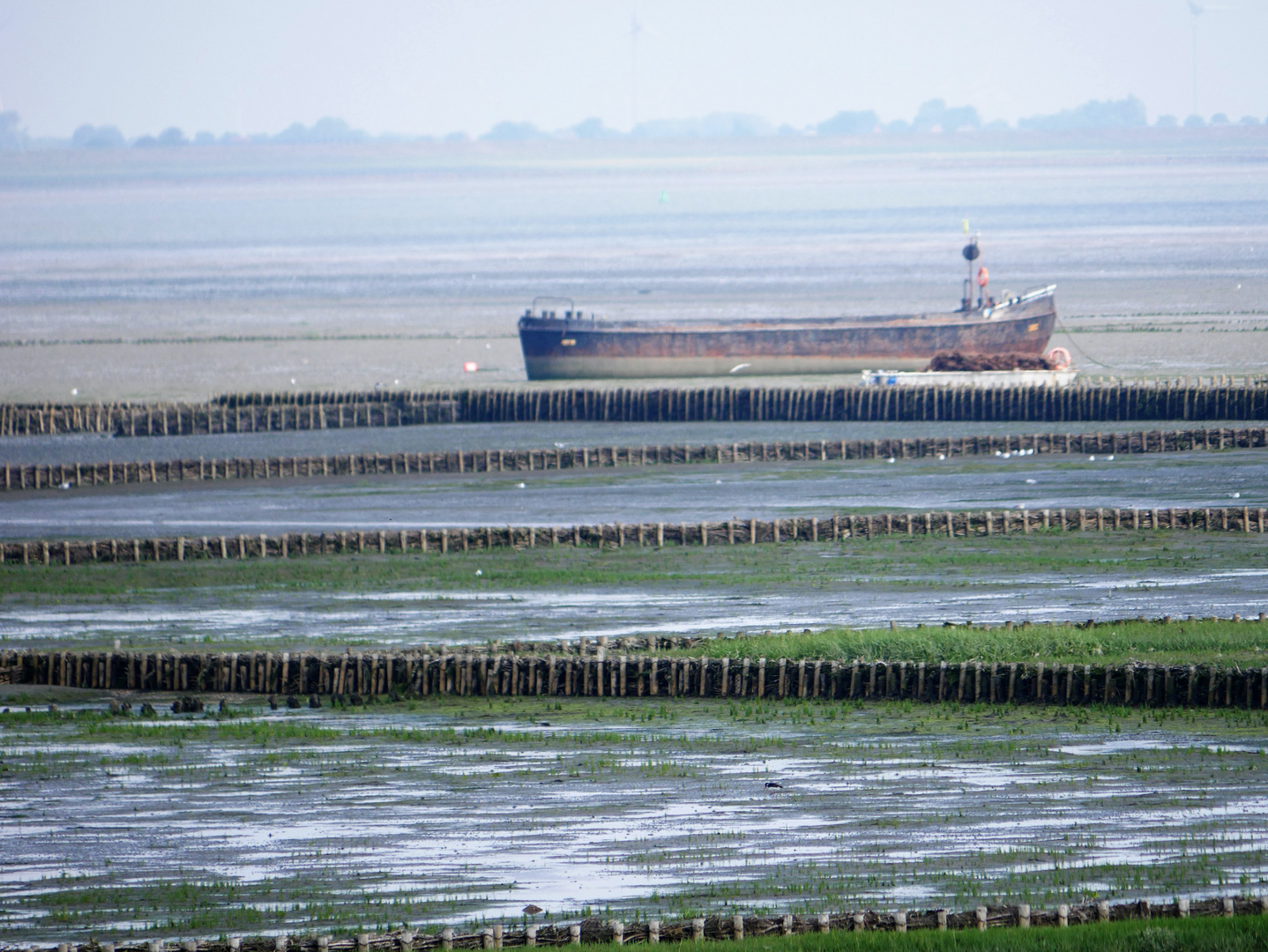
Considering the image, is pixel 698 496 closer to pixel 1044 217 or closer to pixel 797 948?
pixel 797 948

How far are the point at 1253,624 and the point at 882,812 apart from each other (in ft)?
30.6

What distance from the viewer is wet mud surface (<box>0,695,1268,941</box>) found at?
1666cm

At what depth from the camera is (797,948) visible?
47.4 feet

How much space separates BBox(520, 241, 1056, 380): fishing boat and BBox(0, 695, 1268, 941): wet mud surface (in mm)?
40967

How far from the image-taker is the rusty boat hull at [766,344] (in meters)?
64.6

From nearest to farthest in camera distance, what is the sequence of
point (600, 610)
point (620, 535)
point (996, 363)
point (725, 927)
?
point (725, 927) → point (600, 610) → point (620, 535) → point (996, 363)

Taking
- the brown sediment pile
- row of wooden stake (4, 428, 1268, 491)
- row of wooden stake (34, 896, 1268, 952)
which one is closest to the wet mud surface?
row of wooden stake (34, 896, 1268, 952)

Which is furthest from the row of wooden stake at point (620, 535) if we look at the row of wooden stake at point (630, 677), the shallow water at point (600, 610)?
the row of wooden stake at point (630, 677)

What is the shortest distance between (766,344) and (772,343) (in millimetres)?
213

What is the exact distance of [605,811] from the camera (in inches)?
771

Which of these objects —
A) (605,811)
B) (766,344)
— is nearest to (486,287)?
(766,344)

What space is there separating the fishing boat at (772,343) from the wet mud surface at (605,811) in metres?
41.0

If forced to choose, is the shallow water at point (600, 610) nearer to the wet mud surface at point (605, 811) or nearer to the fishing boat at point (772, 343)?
the wet mud surface at point (605, 811)

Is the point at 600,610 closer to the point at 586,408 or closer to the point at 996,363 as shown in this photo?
the point at 586,408
